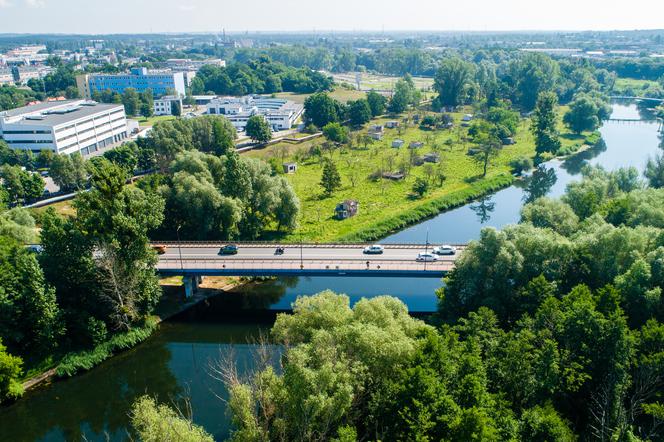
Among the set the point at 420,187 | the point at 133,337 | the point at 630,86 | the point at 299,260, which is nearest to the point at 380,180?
the point at 420,187

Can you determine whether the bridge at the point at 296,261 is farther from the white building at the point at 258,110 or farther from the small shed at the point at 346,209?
the white building at the point at 258,110

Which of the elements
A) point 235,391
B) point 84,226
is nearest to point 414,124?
point 84,226

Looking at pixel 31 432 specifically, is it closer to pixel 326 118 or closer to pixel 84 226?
pixel 84 226

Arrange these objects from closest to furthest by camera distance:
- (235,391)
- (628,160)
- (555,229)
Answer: (235,391), (555,229), (628,160)

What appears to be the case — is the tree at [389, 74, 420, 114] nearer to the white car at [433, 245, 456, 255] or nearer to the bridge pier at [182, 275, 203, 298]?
the white car at [433, 245, 456, 255]

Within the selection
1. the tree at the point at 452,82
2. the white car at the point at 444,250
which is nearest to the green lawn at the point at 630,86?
the tree at the point at 452,82
